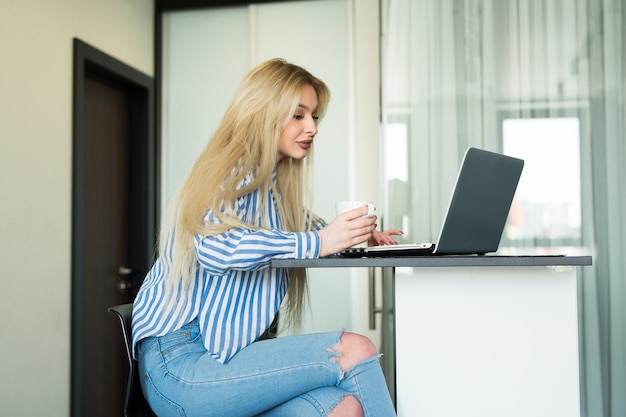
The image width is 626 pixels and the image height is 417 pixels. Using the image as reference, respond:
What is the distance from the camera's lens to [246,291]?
4.63ft

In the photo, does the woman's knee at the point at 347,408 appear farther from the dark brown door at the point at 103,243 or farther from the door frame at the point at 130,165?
the dark brown door at the point at 103,243

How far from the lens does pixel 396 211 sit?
2928mm

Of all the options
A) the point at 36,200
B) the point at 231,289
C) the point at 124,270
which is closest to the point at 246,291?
the point at 231,289

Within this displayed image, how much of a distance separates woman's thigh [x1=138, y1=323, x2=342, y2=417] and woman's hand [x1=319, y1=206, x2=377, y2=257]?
172 millimetres

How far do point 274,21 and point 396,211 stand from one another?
132cm

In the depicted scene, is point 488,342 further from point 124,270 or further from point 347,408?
point 124,270

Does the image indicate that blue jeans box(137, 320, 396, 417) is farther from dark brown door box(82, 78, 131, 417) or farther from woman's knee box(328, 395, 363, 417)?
dark brown door box(82, 78, 131, 417)

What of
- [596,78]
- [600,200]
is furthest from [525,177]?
[596,78]

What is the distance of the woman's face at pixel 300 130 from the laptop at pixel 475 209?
29 centimetres

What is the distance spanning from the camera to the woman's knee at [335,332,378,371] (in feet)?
→ 4.10

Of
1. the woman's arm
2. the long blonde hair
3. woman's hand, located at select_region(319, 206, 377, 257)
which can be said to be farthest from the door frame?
woman's hand, located at select_region(319, 206, 377, 257)

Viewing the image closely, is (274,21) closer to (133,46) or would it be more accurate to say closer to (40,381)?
(133,46)

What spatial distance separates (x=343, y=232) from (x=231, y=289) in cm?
28

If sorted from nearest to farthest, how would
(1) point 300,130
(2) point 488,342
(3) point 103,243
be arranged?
1. (2) point 488,342
2. (1) point 300,130
3. (3) point 103,243
